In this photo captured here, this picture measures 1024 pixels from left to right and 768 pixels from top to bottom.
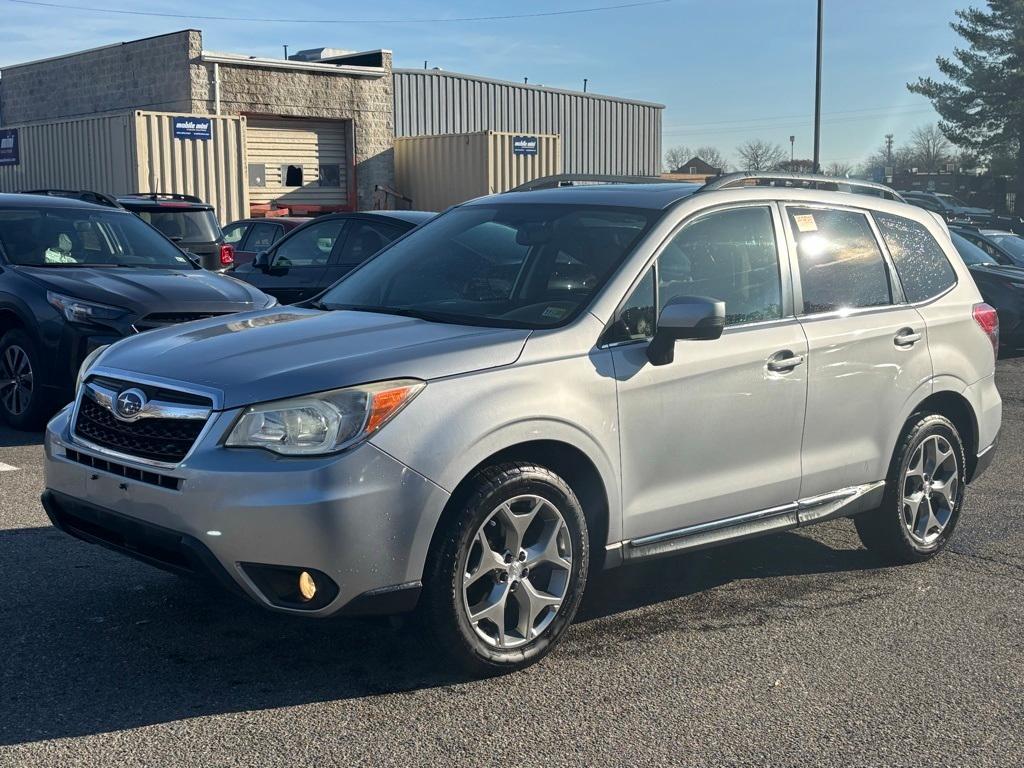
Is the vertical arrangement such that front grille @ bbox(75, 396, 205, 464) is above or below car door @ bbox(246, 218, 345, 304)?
below

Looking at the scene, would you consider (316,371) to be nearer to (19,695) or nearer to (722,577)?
(19,695)

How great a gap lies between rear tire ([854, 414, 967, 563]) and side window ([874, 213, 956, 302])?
64 centimetres

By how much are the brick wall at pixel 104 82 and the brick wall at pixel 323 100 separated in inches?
30.8

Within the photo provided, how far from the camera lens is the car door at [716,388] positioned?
462 cm

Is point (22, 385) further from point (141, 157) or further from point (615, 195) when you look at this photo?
point (141, 157)

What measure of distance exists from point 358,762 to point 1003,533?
436 centimetres

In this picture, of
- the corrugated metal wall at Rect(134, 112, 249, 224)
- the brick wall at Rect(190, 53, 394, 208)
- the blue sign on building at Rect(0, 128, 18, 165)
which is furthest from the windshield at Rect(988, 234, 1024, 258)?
the blue sign on building at Rect(0, 128, 18, 165)

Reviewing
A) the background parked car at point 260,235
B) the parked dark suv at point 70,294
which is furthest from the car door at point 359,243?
the background parked car at point 260,235

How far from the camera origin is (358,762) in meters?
3.57

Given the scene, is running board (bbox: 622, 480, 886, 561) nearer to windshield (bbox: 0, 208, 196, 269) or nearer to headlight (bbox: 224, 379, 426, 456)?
headlight (bbox: 224, 379, 426, 456)

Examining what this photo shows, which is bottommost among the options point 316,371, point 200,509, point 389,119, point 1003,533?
point 1003,533

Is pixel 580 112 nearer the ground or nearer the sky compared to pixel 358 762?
nearer the sky

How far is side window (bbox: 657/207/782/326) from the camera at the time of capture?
4883mm

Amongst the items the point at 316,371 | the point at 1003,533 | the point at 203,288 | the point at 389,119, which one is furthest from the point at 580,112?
the point at 316,371
